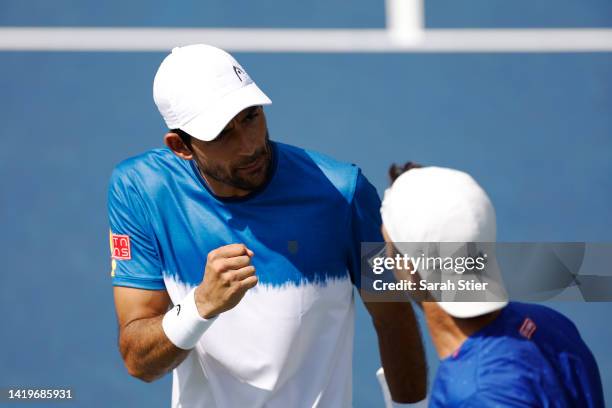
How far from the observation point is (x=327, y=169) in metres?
4.08

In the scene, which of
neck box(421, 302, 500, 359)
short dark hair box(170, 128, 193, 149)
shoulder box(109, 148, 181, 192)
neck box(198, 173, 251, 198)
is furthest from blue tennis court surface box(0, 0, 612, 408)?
neck box(421, 302, 500, 359)

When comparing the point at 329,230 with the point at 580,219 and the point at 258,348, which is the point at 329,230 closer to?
the point at 258,348

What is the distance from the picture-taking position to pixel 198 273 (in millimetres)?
4016

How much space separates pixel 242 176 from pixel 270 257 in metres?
0.32

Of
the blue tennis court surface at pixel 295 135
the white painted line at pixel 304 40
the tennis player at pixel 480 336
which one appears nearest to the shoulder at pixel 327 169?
the tennis player at pixel 480 336

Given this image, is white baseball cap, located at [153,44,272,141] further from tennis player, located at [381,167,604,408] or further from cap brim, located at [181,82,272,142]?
tennis player, located at [381,167,604,408]

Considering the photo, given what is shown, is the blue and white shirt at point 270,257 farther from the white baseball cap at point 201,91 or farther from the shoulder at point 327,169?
the white baseball cap at point 201,91

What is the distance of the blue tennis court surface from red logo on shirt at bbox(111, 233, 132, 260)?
2.10m

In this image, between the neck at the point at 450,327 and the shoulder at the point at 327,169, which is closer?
the neck at the point at 450,327

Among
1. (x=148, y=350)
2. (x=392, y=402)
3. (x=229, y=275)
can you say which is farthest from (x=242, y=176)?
(x=392, y=402)

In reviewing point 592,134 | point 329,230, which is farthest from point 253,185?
point 592,134

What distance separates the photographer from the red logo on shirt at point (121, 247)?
4078 mm

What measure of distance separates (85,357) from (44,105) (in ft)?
7.21

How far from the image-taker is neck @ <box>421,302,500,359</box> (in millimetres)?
3018
